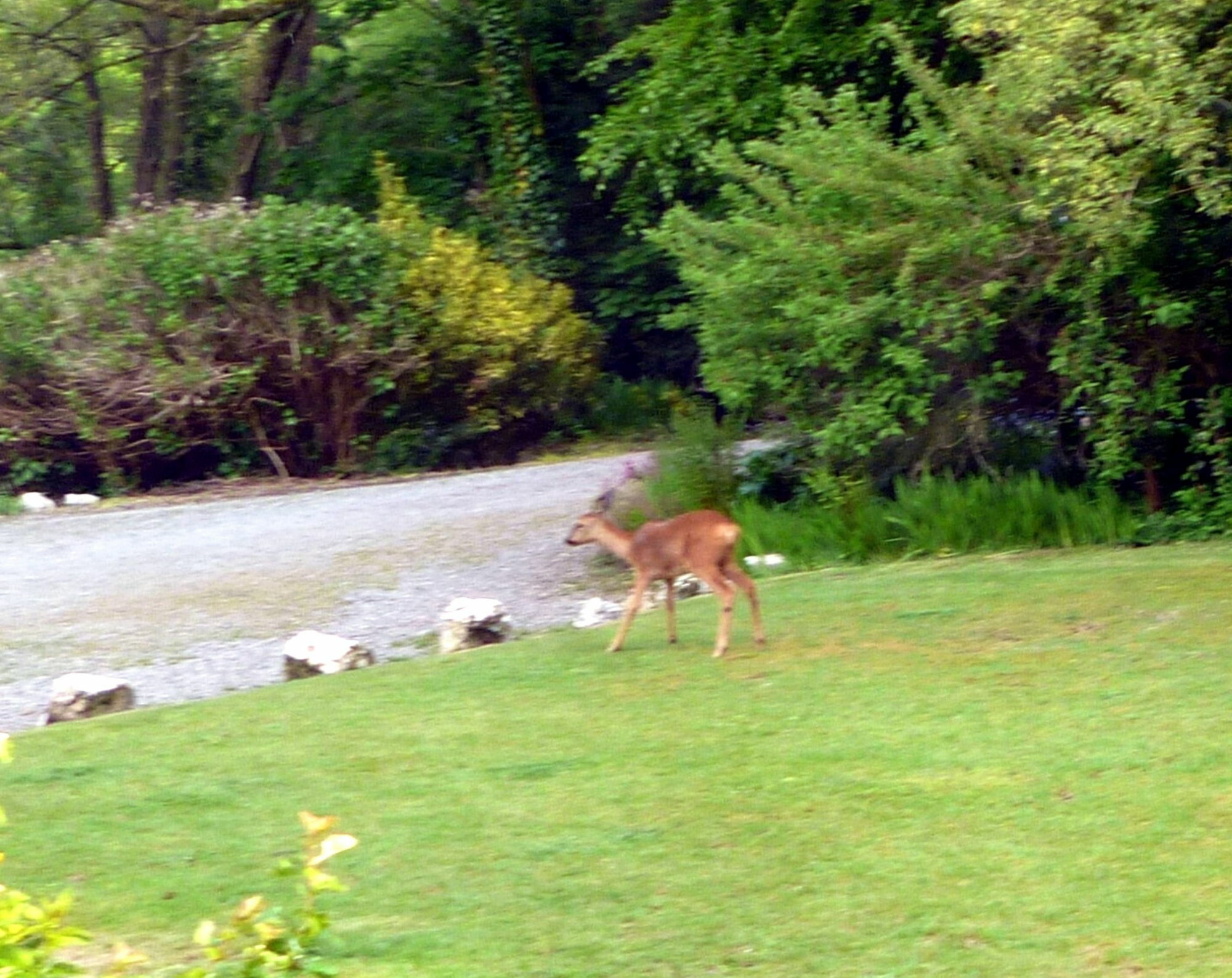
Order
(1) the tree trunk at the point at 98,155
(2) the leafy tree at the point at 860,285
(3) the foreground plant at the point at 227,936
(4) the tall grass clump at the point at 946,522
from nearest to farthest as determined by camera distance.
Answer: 1. (3) the foreground plant at the point at 227,936
2. (2) the leafy tree at the point at 860,285
3. (4) the tall grass clump at the point at 946,522
4. (1) the tree trunk at the point at 98,155

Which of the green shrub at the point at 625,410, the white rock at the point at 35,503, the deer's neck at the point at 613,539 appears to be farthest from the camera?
the green shrub at the point at 625,410

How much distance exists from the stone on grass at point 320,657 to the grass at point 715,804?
70 centimetres

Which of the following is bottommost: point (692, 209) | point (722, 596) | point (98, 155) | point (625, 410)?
point (722, 596)

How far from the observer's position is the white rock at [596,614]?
38.3 feet

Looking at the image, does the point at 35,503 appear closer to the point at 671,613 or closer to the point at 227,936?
the point at 671,613

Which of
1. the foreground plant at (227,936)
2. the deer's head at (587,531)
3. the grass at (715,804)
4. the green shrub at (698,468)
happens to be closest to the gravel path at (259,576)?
the green shrub at (698,468)

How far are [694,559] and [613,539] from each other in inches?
29.4

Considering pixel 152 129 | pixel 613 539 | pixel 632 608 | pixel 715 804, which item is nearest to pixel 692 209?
pixel 152 129

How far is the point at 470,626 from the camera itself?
10.9m

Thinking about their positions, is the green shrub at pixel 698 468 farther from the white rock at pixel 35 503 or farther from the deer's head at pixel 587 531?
the white rock at pixel 35 503

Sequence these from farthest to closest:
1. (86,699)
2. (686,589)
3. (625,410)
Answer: (625,410) < (686,589) < (86,699)

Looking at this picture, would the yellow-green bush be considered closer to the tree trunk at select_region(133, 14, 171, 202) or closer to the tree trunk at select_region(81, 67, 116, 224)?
the tree trunk at select_region(133, 14, 171, 202)

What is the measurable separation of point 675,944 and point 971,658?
12.9ft

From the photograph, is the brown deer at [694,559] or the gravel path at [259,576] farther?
the gravel path at [259,576]
